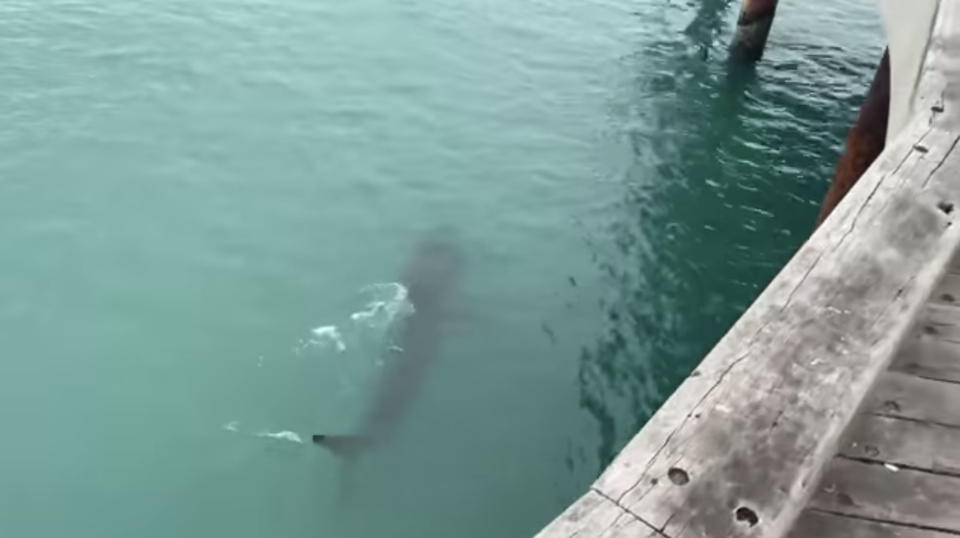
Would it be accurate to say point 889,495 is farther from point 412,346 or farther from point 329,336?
point 329,336

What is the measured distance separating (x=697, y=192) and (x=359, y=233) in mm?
3993

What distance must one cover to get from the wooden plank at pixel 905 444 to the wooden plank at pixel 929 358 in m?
0.26

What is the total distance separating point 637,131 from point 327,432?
21.8 feet

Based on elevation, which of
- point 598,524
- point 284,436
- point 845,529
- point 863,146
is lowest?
point 284,436

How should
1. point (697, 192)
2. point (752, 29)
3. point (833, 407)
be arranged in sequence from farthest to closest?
point (752, 29), point (697, 192), point (833, 407)

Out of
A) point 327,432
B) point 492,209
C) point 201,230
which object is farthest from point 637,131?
point 327,432

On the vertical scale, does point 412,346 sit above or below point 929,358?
below

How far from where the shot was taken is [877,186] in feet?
11.5

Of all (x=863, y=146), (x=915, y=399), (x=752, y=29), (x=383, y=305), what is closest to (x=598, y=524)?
(x=915, y=399)

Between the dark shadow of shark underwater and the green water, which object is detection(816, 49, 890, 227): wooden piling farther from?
the dark shadow of shark underwater

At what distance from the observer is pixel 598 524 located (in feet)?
7.27

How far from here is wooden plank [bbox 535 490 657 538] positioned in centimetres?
219

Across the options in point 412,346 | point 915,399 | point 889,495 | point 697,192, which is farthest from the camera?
point 697,192

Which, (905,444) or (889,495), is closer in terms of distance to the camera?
(889,495)
